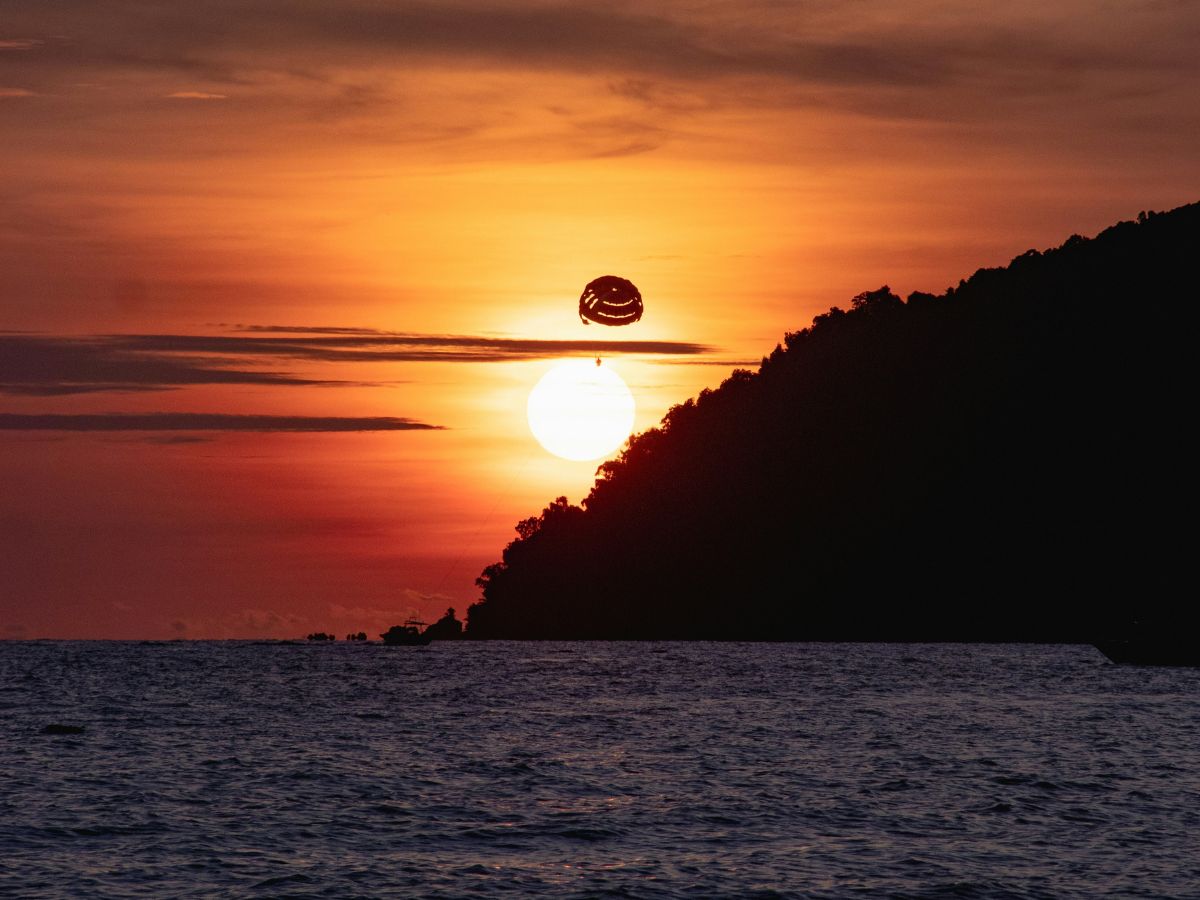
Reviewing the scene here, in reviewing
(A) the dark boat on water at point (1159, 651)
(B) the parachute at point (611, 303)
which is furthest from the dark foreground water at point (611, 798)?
(A) the dark boat on water at point (1159, 651)

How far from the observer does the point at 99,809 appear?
169 ft

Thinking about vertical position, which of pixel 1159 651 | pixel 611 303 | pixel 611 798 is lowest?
pixel 611 798

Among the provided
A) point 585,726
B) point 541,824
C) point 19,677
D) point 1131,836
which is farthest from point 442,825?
point 19,677

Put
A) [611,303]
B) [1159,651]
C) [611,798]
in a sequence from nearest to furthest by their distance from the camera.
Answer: [611,798]
[611,303]
[1159,651]

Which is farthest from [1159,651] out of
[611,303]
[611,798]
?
[611,798]

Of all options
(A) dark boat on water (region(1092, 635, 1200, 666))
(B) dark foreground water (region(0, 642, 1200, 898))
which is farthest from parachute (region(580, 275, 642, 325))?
(A) dark boat on water (region(1092, 635, 1200, 666))

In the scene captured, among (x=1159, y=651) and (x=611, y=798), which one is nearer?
(x=611, y=798)

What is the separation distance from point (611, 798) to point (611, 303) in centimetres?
4859

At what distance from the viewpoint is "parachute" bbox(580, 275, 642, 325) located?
3826 inches

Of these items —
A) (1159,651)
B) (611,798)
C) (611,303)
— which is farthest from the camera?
(1159,651)

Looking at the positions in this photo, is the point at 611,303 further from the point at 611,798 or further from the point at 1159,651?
the point at 1159,651

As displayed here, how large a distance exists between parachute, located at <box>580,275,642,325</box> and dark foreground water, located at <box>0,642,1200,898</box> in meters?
24.2

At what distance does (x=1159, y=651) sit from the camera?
180m

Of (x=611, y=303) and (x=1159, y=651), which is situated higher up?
(x=611, y=303)
